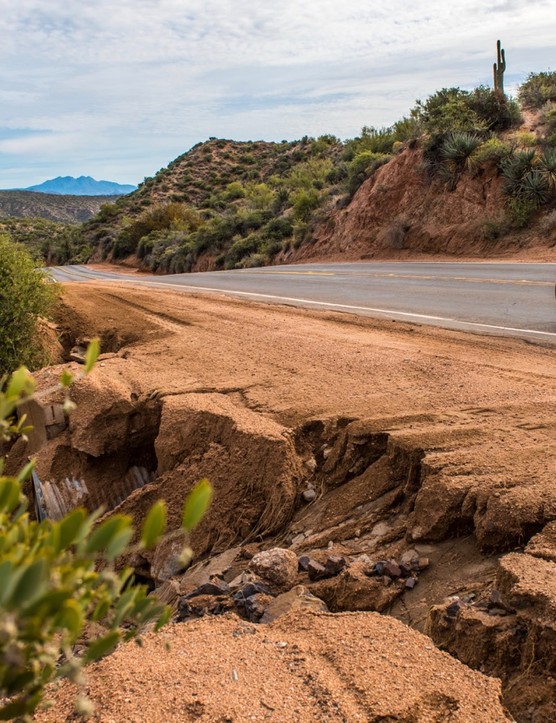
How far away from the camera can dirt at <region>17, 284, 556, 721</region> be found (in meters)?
3.26

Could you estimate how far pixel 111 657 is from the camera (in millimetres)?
3504

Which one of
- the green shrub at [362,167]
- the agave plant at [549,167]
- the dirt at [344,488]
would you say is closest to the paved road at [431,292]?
the dirt at [344,488]

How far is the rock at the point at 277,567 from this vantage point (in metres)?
4.63

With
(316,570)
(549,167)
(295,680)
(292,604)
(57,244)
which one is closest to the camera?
(295,680)

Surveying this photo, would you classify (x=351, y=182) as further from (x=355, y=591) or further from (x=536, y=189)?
(x=355, y=591)

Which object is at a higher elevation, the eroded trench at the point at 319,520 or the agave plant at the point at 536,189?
the agave plant at the point at 536,189

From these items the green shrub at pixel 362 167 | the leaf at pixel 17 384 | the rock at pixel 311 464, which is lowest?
the rock at pixel 311 464

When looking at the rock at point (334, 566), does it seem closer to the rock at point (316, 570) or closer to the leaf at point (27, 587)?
the rock at point (316, 570)

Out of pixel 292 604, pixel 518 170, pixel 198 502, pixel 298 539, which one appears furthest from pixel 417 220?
pixel 198 502

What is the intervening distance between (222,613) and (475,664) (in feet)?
5.09

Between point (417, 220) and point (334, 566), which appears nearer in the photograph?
point (334, 566)

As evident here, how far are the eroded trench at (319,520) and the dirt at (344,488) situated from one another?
16mm

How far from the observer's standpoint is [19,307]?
40.1 ft

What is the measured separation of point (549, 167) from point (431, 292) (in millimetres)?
11571
